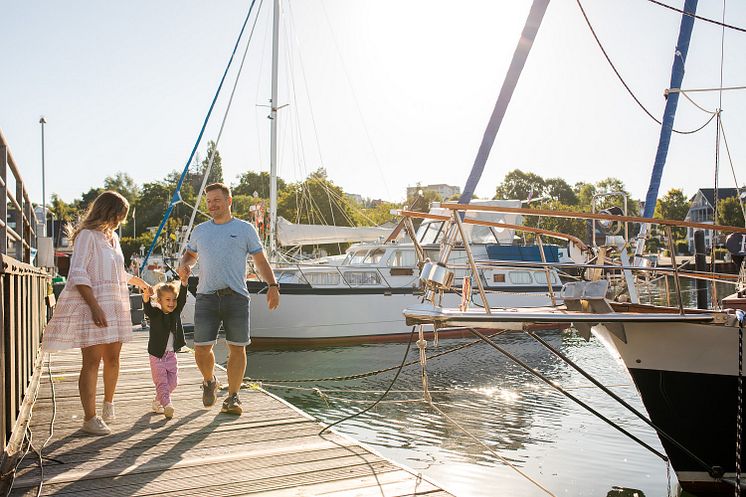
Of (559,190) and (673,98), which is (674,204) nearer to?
(559,190)

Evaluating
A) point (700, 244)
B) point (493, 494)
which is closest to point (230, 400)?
point (493, 494)

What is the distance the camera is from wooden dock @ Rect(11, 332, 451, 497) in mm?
3986

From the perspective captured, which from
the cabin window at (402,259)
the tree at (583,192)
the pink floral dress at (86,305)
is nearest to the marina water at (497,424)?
the pink floral dress at (86,305)

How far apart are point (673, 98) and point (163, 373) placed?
7.01 m

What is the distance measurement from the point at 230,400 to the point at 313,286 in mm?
13825

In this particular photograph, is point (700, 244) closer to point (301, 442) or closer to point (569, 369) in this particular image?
point (569, 369)

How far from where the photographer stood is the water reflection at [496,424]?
7.54 metres

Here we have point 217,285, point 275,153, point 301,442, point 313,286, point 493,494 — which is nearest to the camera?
point 301,442

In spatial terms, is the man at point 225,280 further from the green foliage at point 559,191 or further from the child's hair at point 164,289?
the green foliage at point 559,191

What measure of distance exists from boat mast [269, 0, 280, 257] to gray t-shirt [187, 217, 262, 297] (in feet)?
46.7

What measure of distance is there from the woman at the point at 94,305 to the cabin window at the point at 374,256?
53.6 ft

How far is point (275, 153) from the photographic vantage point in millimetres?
21031

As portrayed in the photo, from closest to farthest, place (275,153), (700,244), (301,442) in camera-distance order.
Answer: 1. (301,442)
2. (700,244)
3. (275,153)

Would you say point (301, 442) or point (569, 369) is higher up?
point (301, 442)
